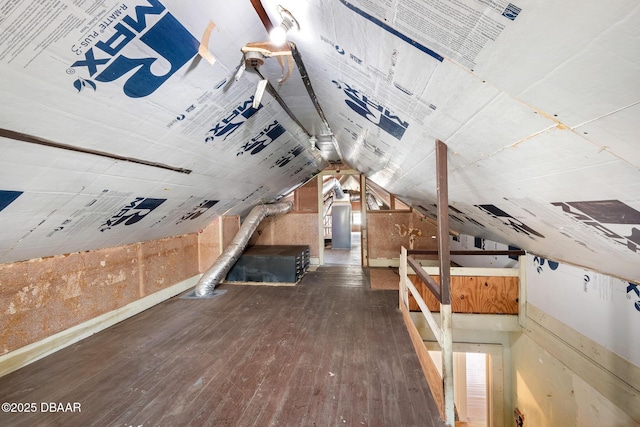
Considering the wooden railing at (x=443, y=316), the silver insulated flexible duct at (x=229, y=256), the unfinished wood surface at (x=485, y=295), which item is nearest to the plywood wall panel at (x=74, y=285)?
the silver insulated flexible duct at (x=229, y=256)

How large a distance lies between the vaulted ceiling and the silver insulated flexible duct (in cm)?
203

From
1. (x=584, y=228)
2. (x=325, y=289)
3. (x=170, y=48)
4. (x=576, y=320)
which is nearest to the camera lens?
(x=170, y=48)

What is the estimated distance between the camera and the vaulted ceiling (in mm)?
753

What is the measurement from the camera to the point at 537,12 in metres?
0.63

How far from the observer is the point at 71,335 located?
2838mm

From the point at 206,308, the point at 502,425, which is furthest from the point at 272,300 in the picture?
the point at 502,425

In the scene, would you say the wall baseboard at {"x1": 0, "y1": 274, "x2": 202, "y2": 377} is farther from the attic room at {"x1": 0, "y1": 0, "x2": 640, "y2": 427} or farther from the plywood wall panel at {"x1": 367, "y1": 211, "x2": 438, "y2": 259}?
the plywood wall panel at {"x1": 367, "y1": 211, "x2": 438, "y2": 259}

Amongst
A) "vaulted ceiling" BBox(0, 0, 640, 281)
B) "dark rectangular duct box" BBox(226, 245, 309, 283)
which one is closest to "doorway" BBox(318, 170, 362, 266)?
"dark rectangular duct box" BBox(226, 245, 309, 283)

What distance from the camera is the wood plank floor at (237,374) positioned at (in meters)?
1.83

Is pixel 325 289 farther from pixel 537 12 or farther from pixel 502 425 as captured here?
pixel 537 12

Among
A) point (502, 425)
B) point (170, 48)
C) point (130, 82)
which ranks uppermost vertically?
point (170, 48)

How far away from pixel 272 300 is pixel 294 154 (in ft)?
8.00

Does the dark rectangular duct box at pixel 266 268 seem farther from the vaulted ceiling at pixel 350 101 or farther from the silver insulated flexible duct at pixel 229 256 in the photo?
the vaulted ceiling at pixel 350 101

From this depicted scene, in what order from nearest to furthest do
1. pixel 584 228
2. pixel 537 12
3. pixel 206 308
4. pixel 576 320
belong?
pixel 537 12, pixel 584 228, pixel 576 320, pixel 206 308
